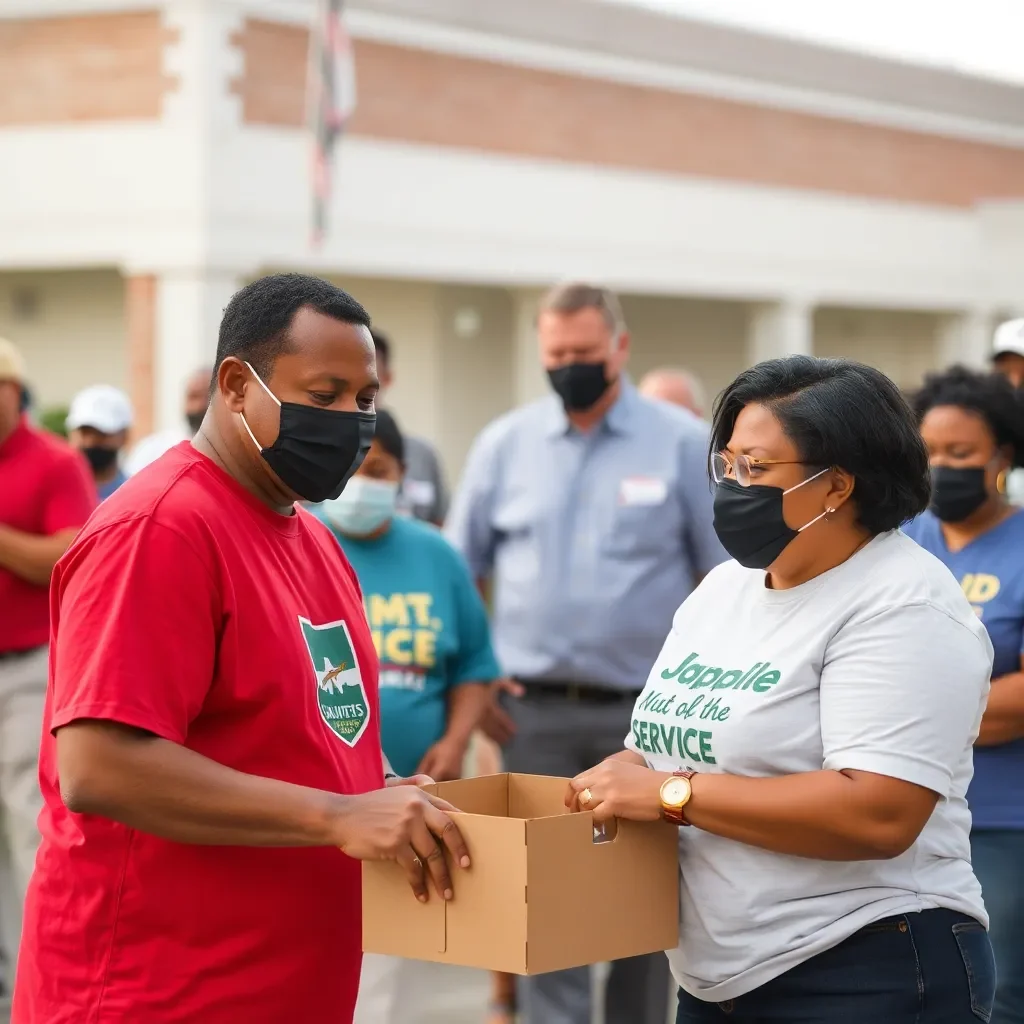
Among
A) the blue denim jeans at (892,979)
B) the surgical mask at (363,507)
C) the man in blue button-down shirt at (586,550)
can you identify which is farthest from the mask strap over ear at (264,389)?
the man in blue button-down shirt at (586,550)

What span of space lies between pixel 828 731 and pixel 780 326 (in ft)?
70.2

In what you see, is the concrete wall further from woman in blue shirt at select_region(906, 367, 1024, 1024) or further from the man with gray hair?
woman in blue shirt at select_region(906, 367, 1024, 1024)

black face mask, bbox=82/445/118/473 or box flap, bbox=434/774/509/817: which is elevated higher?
black face mask, bbox=82/445/118/473

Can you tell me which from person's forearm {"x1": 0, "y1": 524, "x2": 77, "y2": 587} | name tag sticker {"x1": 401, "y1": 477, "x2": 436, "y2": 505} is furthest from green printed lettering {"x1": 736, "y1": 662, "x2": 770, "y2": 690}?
name tag sticker {"x1": 401, "y1": 477, "x2": 436, "y2": 505}

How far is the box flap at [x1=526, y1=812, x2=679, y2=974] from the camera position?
100 inches

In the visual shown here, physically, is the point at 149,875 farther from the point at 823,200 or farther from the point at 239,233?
the point at 823,200

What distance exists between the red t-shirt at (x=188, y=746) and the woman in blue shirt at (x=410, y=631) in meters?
2.04

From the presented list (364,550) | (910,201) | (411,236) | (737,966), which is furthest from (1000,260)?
(737,966)

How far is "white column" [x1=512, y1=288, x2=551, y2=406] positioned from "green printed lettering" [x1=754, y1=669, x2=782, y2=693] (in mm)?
18185

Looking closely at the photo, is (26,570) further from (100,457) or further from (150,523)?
(150,523)

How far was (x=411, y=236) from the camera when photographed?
18.8 metres

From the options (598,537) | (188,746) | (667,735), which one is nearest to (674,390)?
(598,537)

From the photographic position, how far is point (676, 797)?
268cm

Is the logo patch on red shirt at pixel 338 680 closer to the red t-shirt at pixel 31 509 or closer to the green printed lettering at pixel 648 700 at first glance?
the green printed lettering at pixel 648 700
